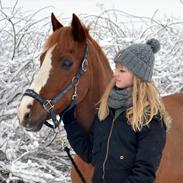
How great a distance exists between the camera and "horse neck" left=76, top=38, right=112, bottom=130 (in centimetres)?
265

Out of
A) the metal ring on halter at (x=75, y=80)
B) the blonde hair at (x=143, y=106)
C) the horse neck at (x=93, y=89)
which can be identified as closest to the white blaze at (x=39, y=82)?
the metal ring on halter at (x=75, y=80)

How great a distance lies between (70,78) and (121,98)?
0.34m

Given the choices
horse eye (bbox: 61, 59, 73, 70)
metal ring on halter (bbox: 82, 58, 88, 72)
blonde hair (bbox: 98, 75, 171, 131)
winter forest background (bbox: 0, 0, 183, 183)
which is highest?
horse eye (bbox: 61, 59, 73, 70)

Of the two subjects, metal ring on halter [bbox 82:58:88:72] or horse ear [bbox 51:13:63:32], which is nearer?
metal ring on halter [bbox 82:58:88:72]

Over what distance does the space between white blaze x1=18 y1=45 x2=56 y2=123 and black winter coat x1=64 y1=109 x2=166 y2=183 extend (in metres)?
0.41

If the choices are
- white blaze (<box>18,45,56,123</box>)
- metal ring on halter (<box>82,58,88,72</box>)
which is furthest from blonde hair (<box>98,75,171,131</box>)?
white blaze (<box>18,45,56,123</box>)

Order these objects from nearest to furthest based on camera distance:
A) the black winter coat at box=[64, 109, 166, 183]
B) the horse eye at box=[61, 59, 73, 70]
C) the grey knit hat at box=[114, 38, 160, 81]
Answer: the black winter coat at box=[64, 109, 166, 183]
the grey knit hat at box=[114, 38, 160, 81]
the horse eye at box=[61, 59, 73, 70]

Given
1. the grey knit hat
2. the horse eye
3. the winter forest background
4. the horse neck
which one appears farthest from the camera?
the winter forest background

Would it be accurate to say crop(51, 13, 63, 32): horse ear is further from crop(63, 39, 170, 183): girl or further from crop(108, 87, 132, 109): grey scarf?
crop(108, 87, 132, 109): grey scarf

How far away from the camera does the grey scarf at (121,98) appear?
2.35 meters

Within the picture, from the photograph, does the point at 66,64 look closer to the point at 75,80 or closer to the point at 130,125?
the point at 75,80

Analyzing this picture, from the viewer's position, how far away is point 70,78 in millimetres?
2494

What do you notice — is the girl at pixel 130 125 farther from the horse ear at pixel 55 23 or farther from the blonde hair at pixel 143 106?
the horse ear at pixel 55 23

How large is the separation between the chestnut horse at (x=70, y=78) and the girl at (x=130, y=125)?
23 cm
